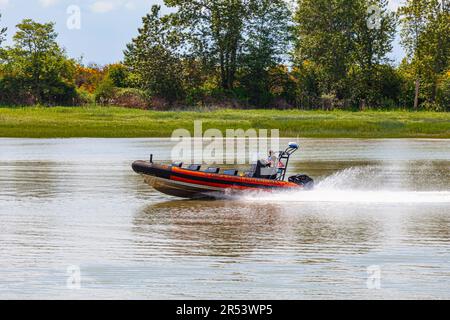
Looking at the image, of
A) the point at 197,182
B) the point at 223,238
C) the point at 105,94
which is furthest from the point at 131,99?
the point at 223,238

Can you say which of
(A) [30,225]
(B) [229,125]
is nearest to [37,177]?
(A) [30,225]

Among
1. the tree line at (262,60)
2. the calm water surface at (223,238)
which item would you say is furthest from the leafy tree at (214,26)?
the calm water surface at (223,238)

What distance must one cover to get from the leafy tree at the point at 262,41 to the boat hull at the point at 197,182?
45.6 m

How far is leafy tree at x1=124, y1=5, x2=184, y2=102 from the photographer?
224 feet

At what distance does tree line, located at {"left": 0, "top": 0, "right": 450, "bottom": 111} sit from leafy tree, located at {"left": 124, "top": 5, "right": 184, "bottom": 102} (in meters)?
0.07

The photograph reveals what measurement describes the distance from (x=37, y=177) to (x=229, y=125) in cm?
2670

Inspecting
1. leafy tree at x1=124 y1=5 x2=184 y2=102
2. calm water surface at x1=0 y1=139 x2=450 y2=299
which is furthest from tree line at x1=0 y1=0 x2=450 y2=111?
calm water surface at x1=0 y1=139 x2=450 y2=299

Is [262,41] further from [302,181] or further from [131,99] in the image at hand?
[302,181]

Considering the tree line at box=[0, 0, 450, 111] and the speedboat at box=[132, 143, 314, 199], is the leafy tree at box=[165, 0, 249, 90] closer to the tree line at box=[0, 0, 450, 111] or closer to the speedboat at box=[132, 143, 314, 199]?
the tree line at box=[0, 0, 450, 111]

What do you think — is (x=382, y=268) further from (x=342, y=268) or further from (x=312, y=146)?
(x=312, y=146)

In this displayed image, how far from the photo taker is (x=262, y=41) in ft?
229

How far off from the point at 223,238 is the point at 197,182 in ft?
18.3
